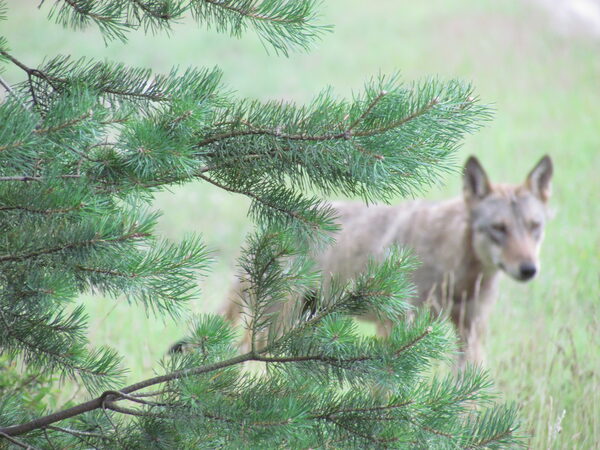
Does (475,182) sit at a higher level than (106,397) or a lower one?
higher

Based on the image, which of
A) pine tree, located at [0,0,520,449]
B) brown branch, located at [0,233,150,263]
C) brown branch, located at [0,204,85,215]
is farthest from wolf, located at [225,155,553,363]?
brown branch, located at [0,204,85,215]

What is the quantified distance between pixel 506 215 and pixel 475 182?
0.38 meters

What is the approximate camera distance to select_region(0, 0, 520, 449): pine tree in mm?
1947

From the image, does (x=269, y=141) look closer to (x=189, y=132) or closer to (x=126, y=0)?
(x=189, y=132)

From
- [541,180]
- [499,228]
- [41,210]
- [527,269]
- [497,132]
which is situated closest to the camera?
[41,210]

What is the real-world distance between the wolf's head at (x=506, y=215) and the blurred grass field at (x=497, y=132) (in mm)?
554

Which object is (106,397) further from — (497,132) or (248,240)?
(497,132)

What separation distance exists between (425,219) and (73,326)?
188 inches

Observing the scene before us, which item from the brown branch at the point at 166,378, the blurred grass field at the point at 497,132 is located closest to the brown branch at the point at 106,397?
the brown branch at the point at 166,378

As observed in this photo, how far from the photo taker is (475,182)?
641cm

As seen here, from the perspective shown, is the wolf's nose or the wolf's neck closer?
the wolf's nose

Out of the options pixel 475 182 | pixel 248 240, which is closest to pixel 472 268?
pixel 475 182

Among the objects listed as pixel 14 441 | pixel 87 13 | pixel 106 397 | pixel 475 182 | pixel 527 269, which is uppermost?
pixel 475 182

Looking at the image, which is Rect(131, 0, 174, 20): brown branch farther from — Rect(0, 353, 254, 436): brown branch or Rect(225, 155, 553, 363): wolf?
Rect(225, 155, 553, 363): wolf
